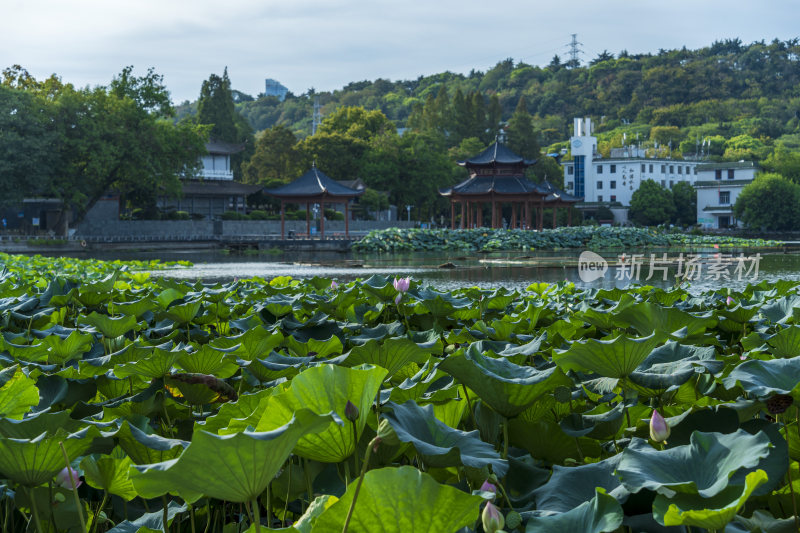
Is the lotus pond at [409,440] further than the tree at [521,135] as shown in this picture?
No

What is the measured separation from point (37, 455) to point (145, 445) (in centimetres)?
15

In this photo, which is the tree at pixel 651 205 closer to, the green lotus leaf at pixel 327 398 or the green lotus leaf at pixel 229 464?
the green lotus leaf at pixel 327 398

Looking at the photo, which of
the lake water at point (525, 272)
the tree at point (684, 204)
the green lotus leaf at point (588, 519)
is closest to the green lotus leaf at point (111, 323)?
the green lotus leaf at point (588, 519)

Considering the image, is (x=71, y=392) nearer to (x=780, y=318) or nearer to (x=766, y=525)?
(x=766, y=525)

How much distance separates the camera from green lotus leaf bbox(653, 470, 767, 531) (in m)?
0.75

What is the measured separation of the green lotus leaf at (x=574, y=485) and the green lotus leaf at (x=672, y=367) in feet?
1.15

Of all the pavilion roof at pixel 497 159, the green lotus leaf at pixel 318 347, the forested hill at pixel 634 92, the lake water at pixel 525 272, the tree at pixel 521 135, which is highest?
the forested hill at pixel 634 92

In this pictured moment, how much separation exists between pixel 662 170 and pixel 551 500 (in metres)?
65.6

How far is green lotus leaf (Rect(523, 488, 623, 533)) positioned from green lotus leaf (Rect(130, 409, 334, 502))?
28cm

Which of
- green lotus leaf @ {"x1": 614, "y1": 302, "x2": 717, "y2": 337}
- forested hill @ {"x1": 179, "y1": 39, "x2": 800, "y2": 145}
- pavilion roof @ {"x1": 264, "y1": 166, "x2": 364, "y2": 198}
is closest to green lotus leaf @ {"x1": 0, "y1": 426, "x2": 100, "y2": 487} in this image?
green lotus leaf @ {"x1": 614, "y1": 302, "x2": 717, "y2": 337}

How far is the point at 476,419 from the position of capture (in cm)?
135

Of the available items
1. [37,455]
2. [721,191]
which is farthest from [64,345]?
[721,191]

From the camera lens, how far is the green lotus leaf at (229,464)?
0.77 meters

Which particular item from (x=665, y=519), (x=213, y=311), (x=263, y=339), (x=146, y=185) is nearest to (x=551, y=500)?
(x=665, y=519)
